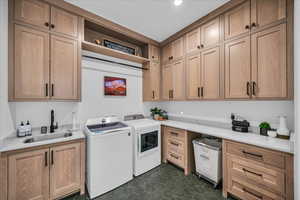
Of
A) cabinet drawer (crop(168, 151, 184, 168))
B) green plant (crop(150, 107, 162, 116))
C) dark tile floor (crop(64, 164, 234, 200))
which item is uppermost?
green plant (crop(150, 107, 162, 116))

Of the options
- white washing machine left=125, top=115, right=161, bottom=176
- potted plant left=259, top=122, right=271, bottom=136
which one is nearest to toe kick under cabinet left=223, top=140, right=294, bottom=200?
potted plant left=259, top=122, right=271, bottom=136

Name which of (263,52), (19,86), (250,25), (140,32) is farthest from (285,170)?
(19,86)

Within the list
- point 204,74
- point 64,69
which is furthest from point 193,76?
point 64,69

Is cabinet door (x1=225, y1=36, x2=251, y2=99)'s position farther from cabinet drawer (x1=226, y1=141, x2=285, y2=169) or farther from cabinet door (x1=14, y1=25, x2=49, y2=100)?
cabinet door (x1=14, y1=25, x2=49, y2=100)

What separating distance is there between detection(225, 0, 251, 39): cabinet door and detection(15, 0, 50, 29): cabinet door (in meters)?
2.68

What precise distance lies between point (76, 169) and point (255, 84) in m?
2.76

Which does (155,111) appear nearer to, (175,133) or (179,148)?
(175,133)

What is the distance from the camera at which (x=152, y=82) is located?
9.80ft

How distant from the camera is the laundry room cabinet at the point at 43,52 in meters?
1.49

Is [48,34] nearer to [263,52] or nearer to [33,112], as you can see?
[33,112]

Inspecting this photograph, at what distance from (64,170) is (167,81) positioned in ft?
8.32

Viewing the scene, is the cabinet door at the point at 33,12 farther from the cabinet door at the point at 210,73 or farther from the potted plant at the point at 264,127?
the potted plant at the point at 264,127

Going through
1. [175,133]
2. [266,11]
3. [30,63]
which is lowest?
[175,133]

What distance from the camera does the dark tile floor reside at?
172 cm
